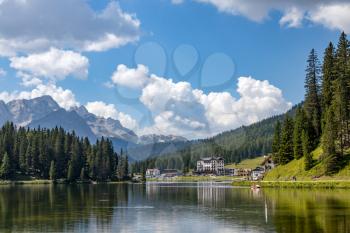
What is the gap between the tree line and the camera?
129300mm

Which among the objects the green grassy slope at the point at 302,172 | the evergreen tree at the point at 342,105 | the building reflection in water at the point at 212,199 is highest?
the evergreen tree at the point at 342,105

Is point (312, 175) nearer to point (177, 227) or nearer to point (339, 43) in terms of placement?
point (339, 43)

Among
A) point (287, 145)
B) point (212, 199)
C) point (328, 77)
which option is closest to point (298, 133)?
point (287, 145)

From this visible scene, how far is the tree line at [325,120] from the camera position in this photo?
12930 cm

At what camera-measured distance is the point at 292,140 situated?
158 m

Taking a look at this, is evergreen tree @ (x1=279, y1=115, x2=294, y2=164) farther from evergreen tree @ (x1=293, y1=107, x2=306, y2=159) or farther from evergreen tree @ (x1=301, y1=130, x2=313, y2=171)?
evergreen tree @ (x1=301, y1=130, x2=313, y2=171)

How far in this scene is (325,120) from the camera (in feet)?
467

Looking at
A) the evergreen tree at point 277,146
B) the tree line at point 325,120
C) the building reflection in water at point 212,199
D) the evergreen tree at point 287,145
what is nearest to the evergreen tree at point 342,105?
the tree line at point 325,120

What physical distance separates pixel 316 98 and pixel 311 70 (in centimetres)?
1318

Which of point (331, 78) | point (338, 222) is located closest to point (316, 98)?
point (331, 78)

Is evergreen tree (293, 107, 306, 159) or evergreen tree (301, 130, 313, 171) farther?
evergreen tree (293, 107, 306, 159)

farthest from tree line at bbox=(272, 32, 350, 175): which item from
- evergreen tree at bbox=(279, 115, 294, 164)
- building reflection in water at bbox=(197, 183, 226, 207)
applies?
building reflection in water at bbox=(197, 183, 226, 207)

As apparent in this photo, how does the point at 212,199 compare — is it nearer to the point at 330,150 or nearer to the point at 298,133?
the point at 330,150

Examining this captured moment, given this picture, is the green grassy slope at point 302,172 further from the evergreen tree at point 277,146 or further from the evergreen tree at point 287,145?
the evergreen tree at point 277,146
